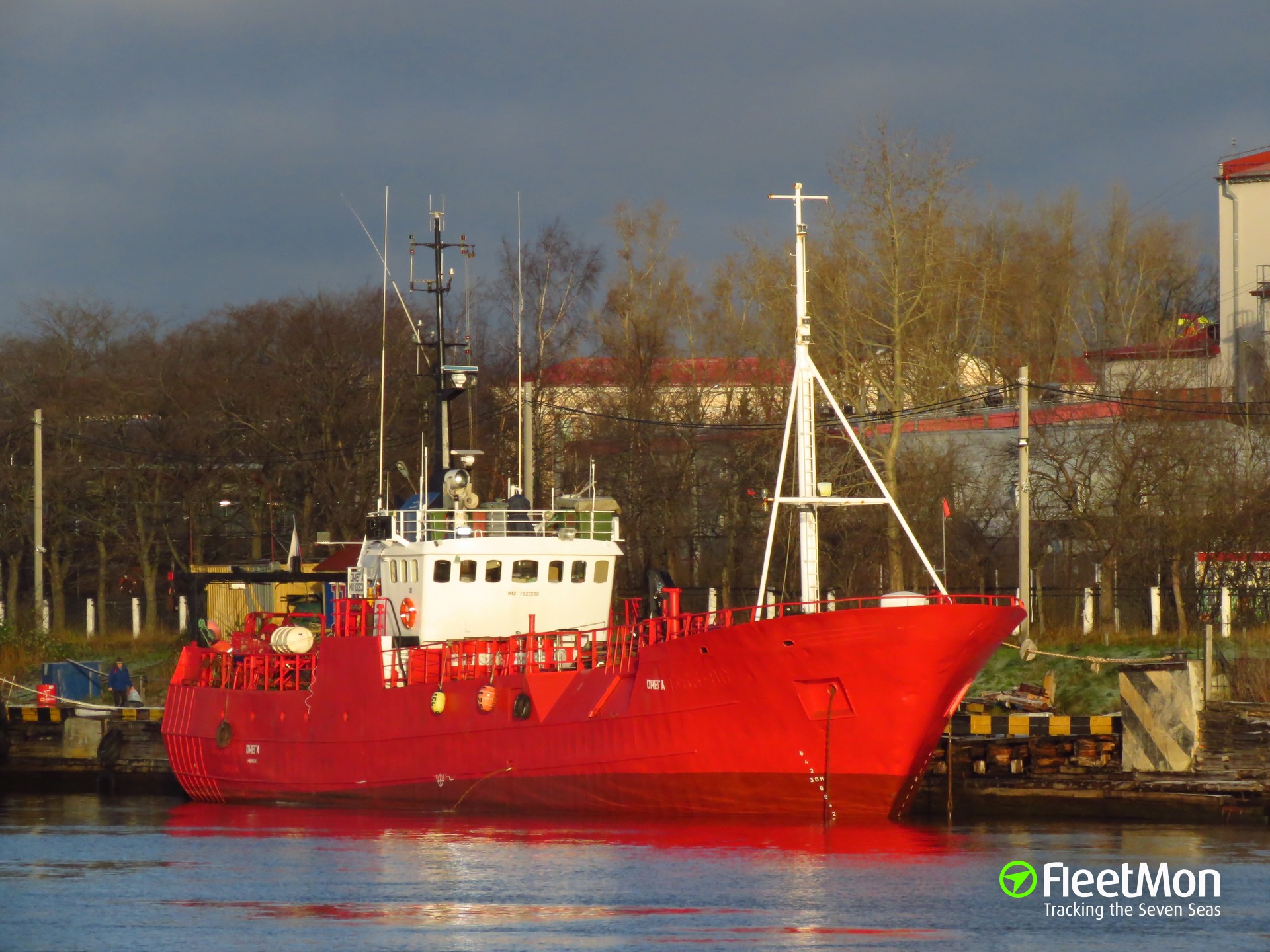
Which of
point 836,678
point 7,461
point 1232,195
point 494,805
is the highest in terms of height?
point 1232,195

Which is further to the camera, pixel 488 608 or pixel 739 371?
pixel 739 371

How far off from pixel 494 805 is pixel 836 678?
6545mm

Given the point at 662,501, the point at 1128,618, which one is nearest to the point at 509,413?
the point at 662,501

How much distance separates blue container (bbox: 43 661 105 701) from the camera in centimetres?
4100

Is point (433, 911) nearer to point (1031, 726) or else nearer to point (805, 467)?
point (805, 467)

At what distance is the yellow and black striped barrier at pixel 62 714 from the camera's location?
36531 millimetres

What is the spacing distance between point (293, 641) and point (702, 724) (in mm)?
8839

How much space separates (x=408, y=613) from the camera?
29.3 meters

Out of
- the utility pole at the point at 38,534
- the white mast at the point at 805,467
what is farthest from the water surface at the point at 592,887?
the utility pole at the point at 38,534

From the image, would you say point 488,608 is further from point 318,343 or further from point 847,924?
point 318,343

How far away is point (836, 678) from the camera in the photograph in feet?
76.9

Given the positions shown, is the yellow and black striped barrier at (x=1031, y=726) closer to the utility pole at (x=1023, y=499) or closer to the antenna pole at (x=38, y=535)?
the utility pole at (x=1023, y=499)

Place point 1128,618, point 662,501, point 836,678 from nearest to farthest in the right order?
point 836,678, point 1128,618, point 662,501

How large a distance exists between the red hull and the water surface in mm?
604
